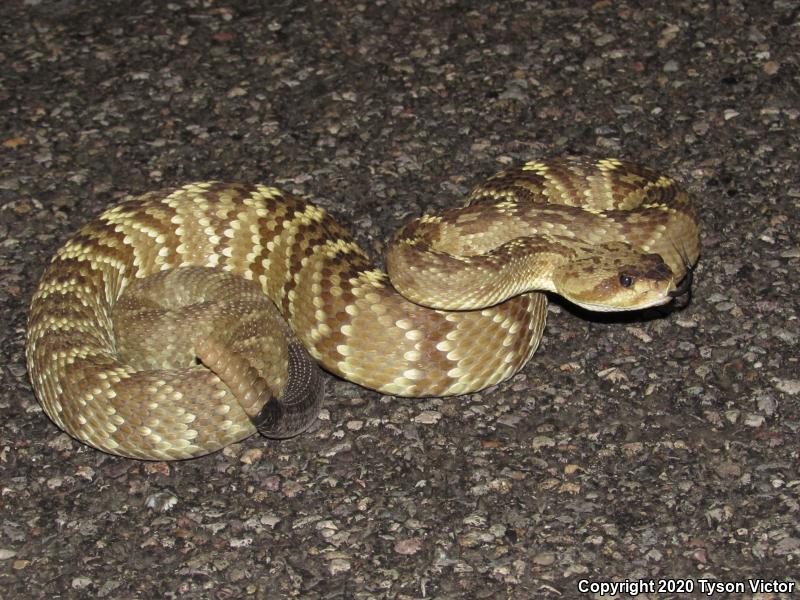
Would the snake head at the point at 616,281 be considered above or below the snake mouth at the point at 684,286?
above

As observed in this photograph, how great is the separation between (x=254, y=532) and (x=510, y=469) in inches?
49.8

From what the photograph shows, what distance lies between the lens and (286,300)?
6387mm

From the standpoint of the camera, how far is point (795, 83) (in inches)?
315

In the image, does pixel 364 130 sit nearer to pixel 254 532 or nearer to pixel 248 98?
pixel 248 98

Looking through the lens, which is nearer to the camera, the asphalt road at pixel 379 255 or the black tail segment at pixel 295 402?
the asphalt road at pixel 379 255
